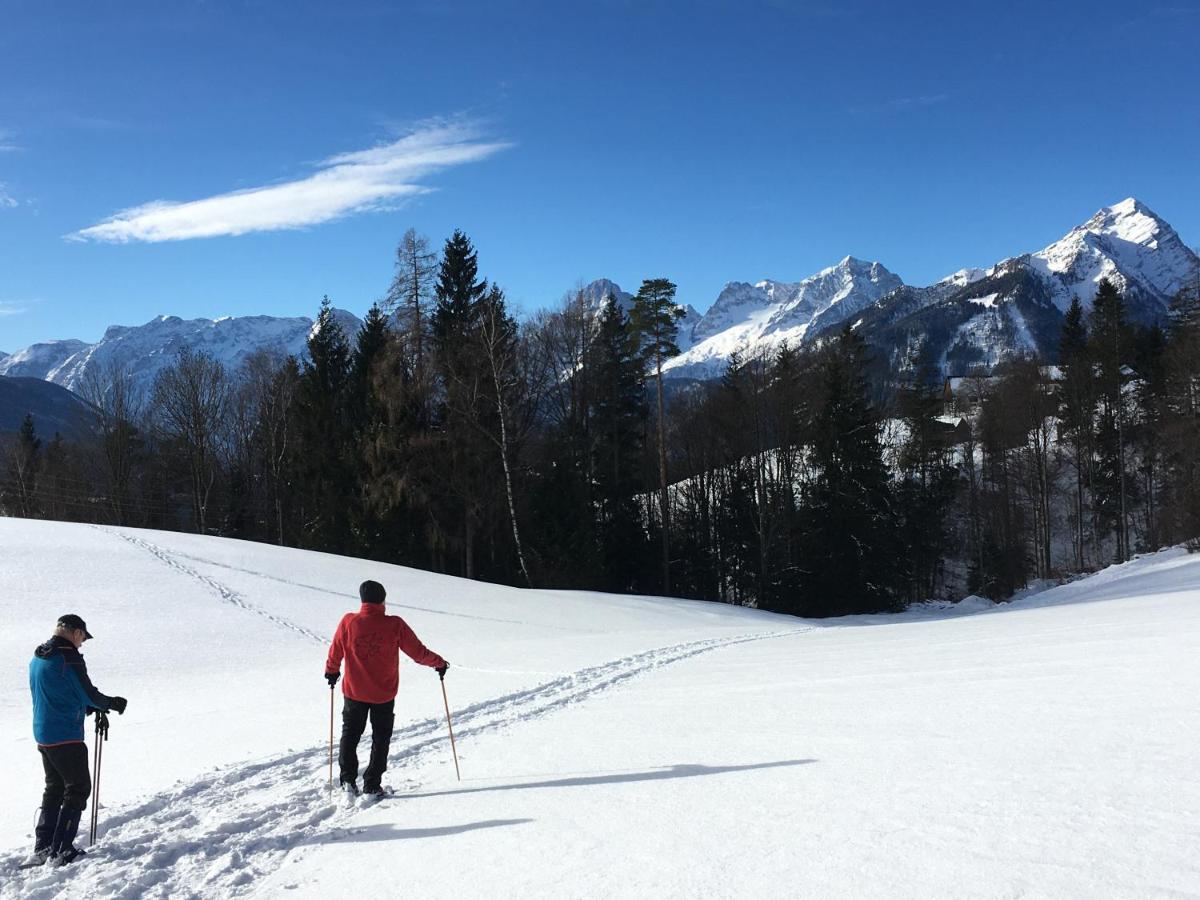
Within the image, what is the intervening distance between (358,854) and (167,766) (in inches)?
148

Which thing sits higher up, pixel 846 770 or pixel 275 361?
pixel 275 361

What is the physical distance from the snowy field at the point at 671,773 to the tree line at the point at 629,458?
19168 mm

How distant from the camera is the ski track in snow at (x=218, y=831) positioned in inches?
195

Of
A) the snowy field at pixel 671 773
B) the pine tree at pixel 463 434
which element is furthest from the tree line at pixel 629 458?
the snowy field at pixel 671 773

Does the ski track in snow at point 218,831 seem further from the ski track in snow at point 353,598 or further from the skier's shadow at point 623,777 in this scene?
the ski track in snow at point 353,598

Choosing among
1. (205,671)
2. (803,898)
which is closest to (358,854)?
(803,898)

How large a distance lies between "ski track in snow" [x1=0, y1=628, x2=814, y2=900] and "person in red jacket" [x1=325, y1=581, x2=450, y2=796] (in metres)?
0.37

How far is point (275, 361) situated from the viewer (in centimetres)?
5519

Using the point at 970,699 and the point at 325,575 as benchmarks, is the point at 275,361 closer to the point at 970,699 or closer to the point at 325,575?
the point at 325,575

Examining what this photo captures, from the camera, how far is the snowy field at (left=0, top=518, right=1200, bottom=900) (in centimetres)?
424

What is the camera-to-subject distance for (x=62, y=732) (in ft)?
18.3

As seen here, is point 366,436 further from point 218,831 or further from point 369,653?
point 218,831

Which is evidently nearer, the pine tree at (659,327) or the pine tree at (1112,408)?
the pine tree at (659,327)

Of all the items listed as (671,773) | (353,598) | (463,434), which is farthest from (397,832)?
(463,434)
